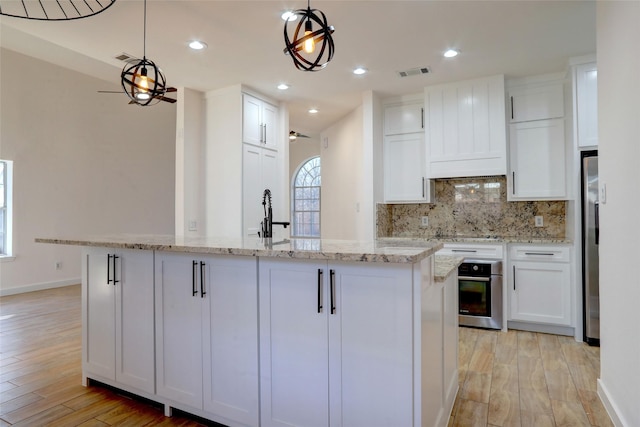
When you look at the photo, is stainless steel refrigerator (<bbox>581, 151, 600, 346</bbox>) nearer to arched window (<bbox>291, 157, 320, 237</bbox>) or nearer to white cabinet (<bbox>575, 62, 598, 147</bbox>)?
white cabinet (<bbox>575, 62, 598, 147</bbox>)

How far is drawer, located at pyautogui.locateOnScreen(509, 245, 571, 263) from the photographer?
355 centimetres

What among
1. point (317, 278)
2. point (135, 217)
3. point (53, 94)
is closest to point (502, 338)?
point (317, 278)

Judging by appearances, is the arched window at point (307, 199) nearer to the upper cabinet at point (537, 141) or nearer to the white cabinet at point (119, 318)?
the upper cabinet at point (537, 141)

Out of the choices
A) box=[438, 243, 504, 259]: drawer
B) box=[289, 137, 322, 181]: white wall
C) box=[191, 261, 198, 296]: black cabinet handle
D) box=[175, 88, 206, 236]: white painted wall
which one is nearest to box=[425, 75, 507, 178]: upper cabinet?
box=[438, 243, 504, 259]: drawer

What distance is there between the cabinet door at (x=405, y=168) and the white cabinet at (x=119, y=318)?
10.2 feet

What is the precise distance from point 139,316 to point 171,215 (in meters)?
6.11

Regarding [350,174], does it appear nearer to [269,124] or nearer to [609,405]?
[269,124]

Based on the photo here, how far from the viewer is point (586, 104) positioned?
330 centimetres

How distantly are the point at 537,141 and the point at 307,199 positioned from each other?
6.87 m

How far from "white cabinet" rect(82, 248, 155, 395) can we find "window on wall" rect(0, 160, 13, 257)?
168 inches

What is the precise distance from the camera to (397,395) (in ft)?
5.02

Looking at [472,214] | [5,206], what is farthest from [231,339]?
[5,206]

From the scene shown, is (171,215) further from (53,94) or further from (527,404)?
(527,404)

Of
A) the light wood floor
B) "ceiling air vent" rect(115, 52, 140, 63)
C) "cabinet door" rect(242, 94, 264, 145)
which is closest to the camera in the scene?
the light wood floor
